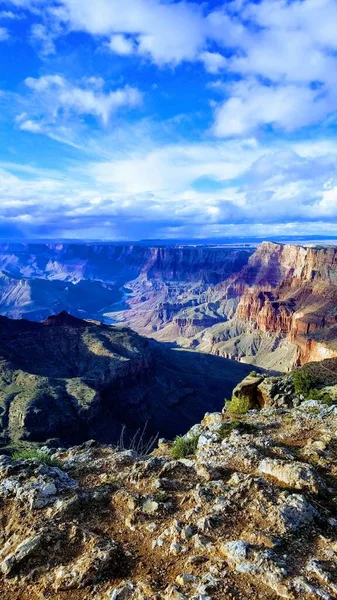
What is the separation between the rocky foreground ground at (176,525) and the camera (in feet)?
29.9

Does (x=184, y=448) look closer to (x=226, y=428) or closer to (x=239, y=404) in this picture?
(x=226, y=428)

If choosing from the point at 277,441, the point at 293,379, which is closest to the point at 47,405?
the point at 293,379

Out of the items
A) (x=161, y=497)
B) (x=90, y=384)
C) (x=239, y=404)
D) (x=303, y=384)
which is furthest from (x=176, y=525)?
(x=90, y=384)

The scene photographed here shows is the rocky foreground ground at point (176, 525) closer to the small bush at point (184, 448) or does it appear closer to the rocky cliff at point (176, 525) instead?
the rocky cliff at point (176, 525)

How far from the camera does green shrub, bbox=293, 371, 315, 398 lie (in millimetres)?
33688

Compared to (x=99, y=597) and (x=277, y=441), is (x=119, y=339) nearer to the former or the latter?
(x=277, y=441)

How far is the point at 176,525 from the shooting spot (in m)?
11.2

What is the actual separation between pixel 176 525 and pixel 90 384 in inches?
3389

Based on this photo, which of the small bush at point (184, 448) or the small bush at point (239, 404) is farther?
the small bush at point (239, 404)

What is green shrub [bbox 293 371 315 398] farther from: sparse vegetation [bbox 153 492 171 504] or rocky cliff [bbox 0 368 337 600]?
sparse vegetation [bbox 153 492 171 504]

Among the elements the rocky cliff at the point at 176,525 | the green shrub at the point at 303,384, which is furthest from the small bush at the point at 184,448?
the green shrub at the point at 303,384

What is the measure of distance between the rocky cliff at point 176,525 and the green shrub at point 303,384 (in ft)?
57.6

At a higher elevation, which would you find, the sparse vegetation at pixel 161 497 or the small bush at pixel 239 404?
the sparse vegetation at pixel 161 497

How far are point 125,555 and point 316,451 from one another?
953 cm
